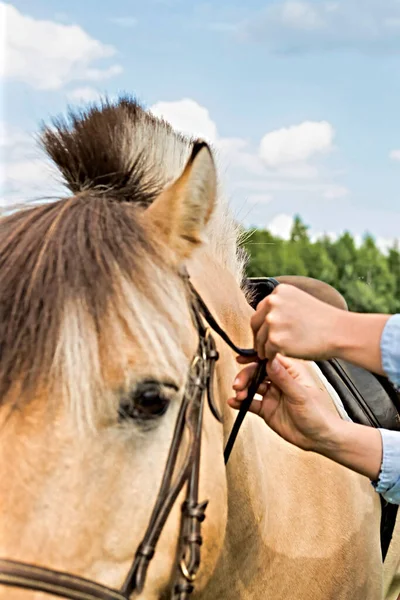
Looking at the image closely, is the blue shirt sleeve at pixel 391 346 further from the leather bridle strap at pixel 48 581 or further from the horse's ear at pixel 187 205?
the leather bridle strap at pixel 48 581

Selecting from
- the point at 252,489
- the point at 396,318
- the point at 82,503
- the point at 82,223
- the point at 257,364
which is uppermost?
the point at 82,223

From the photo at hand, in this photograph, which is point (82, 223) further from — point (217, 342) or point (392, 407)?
→ point (392, 407)

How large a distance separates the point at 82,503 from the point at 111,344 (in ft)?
1.38

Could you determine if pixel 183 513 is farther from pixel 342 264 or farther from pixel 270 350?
pixel 342 264

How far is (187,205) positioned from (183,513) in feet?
3.00

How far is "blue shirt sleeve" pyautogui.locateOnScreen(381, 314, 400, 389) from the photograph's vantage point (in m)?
2.11

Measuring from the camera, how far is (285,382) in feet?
8.11

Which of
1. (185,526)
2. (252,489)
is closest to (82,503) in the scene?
(185,526)

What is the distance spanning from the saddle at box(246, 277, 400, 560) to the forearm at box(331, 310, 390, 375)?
1.18 metres

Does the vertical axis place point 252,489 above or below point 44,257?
below

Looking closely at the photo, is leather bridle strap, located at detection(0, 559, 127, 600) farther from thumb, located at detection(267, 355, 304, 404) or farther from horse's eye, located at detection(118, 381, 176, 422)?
thumb, located at detection(267, 355, 304, 404)

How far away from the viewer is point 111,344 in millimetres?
1943

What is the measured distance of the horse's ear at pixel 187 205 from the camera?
2.14 metres

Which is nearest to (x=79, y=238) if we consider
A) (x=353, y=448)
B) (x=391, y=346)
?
(x=391, y=346)
